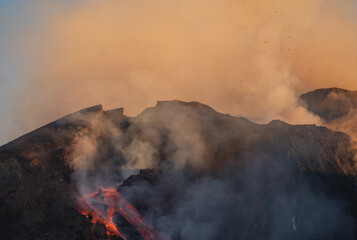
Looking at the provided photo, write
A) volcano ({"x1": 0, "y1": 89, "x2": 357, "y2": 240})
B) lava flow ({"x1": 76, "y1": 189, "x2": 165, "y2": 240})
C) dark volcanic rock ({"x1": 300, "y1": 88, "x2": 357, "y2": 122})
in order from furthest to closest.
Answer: dark volcanic rock ({"x1": 300, "y1": 88, "x2": 357, "y2": 122}) < lava flow ({"x1": 76, "y1": 189, "x2": 165, "y2": 240}) < volcano ({"x1": 0, "y1": 89, "x2": 357, "y2": 240})

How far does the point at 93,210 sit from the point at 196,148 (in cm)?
1269

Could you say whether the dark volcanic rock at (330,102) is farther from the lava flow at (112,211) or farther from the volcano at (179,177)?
the lava flow at (112,211)

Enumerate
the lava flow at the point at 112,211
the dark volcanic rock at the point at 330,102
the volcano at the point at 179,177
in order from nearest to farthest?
the volcano at the point at 179,177 < the lava flow at the point at 112,211 < the dark volcanic rock at the point at 330,102

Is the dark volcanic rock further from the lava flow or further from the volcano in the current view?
the lava flow

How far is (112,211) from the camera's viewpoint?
34312mm

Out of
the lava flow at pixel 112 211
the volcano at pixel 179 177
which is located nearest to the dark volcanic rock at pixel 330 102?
the volcano at pixel 179 177

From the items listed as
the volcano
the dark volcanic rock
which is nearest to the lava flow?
the volcano

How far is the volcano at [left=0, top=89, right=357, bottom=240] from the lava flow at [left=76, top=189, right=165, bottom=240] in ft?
0.37

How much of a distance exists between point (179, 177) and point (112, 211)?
7.44m

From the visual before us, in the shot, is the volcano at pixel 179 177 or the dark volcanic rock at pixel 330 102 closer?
the volcano at pixel 179 177

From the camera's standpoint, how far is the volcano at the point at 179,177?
3031 centimetres

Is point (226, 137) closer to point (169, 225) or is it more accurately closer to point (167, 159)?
point (167, 159)

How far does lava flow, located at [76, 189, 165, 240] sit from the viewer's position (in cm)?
3159

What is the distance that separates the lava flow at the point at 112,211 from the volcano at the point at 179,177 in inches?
4.4
